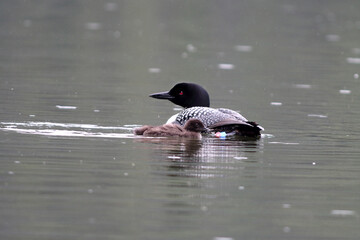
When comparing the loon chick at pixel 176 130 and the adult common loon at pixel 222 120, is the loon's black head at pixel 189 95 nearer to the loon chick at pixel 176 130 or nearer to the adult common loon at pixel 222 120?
the adult common loon at pixel 222 120

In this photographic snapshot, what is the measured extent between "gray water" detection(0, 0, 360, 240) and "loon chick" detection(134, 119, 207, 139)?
Answer: 0.57 feet

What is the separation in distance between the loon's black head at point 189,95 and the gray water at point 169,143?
0.55m

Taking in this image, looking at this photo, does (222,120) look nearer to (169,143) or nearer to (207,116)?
(207,116)

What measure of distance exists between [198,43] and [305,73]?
6294 millimetres

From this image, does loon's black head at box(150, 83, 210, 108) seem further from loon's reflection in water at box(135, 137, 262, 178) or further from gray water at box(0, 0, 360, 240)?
loon's reflection in water at box(135, 137, 262, 178)

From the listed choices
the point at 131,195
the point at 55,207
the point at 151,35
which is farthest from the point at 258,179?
the point at 151,35

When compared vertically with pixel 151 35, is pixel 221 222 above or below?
below

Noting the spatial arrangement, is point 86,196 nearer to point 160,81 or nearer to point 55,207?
point 55,207

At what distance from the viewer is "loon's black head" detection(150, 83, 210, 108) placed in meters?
11.7

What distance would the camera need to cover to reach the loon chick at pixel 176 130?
10.1 metres

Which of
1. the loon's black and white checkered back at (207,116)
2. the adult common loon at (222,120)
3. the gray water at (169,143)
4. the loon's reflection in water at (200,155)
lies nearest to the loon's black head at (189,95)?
the adult common loon at (222,120)

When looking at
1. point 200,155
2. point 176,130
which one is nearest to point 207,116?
point 176,130

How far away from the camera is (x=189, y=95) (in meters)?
11.8

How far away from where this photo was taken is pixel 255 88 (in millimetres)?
16219
